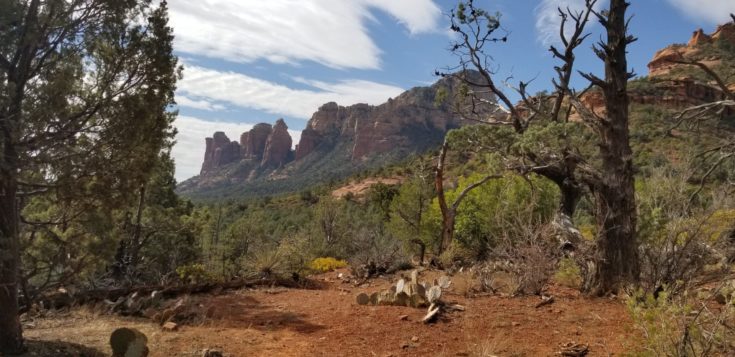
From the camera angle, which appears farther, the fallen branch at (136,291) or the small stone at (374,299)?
the fallen branch at (136,291)

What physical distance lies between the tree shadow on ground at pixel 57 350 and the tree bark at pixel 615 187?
262 inches

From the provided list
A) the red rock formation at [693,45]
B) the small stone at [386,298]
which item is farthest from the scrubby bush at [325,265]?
the red rock formation at [693,45]

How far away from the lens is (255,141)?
17350 cm

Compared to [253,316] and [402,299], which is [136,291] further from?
[402,299]

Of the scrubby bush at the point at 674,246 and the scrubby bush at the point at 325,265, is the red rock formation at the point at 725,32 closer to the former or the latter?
the scrubby bush at the point at 325,265

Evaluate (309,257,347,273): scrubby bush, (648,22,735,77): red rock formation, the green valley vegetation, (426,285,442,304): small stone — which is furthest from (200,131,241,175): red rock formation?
(426,285,442,304): small stone

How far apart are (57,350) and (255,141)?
172190 mm

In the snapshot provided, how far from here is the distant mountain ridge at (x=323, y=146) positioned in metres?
118

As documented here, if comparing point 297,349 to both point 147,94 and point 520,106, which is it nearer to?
point 147,94

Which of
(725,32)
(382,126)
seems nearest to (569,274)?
(725,32)

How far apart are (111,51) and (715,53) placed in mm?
61979

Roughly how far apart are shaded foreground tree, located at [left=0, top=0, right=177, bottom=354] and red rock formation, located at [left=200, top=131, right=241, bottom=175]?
178 meters

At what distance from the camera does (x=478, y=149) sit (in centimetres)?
846

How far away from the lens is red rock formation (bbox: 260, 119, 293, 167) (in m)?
161
